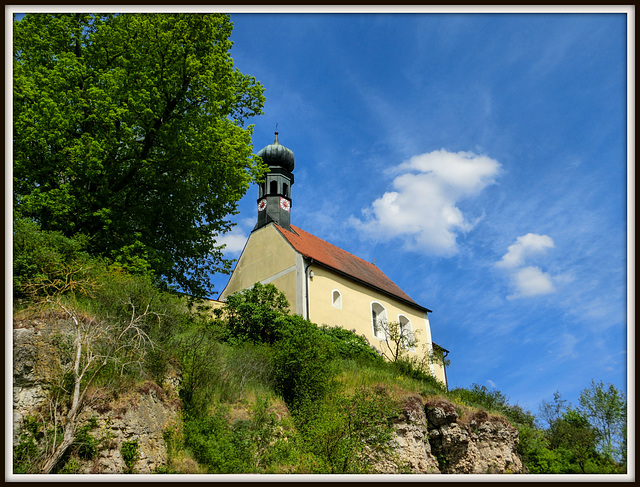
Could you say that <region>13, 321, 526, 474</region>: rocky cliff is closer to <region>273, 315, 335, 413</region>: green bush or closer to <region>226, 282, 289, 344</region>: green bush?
<region>273, 315, 335, 413</region>: green bush

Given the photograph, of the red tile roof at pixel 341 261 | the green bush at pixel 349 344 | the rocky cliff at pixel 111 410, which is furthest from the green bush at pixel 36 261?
the red tile roof at pixel 341 261

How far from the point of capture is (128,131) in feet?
48.8

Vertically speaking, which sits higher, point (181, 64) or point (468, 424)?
point (181, 64)

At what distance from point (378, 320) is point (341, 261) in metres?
4.06

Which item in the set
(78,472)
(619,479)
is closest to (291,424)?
(78,472)

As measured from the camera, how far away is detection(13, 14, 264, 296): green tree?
14375 millimetres

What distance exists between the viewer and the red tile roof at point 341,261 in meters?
26.1

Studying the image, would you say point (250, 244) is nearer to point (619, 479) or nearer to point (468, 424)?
point (468, 424)

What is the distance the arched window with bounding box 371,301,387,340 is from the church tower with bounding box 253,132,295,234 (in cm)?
635

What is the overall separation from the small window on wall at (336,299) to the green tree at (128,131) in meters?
8.87

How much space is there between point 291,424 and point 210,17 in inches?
471

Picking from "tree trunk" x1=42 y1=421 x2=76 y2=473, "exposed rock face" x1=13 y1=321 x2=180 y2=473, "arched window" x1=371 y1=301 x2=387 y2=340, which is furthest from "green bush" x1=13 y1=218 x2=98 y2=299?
"arched window" x1=371 y1=301 x2=387 y2=340

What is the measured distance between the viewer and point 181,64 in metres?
15.4

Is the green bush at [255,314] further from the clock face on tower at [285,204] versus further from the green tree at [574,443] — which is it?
the green tree at [574,443]
